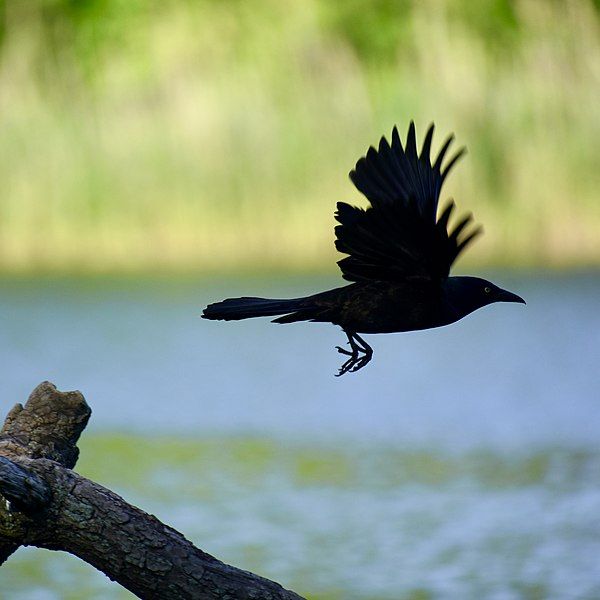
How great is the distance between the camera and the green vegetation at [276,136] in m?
16.6

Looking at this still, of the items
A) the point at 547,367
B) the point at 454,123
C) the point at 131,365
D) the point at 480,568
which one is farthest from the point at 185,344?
the point at 480,568

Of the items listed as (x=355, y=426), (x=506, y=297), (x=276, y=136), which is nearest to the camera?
(x=506, y=297)

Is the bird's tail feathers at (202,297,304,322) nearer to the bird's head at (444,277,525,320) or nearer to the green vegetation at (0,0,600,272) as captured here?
the bird's head at (444,277,525,320)

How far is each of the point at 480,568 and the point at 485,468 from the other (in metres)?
2.16

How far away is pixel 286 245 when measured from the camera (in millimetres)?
16703

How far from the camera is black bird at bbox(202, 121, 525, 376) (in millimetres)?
3725

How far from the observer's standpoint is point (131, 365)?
12.8 metres

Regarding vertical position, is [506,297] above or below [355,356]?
above

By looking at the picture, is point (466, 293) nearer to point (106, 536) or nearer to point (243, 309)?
point (243, 309)

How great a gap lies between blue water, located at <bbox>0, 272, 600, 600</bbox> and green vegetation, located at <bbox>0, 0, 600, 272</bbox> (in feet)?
2.14

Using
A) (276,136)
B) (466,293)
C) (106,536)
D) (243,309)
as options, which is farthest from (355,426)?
(276,136)

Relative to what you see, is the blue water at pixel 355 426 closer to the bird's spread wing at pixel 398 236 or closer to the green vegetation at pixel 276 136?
the green vegetation at pixel 276 136

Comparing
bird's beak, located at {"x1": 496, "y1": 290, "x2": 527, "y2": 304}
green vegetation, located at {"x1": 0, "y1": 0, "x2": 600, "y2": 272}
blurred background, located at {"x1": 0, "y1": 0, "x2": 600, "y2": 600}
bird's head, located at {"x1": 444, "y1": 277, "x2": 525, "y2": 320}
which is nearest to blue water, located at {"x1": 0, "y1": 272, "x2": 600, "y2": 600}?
blurred background, located at {"x1": 0, "y1": 0, "x2": 600, "y2": 600}

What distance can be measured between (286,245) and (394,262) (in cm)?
1290
